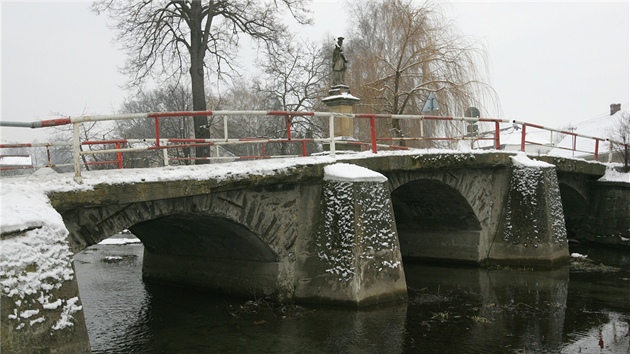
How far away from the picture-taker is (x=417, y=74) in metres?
19.0

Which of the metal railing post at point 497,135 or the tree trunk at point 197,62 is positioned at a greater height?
the tree trunk at point 197,62

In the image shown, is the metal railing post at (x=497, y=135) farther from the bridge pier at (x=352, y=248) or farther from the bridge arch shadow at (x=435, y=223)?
the bridge pier at (x=352, y=248)

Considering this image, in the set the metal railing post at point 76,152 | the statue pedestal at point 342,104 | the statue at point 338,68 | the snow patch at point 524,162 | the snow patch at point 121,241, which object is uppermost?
the statue at point 338,68

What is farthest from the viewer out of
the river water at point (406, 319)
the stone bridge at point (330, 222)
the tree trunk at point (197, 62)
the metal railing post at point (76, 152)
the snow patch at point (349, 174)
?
the tree trunk at point (197, 62)

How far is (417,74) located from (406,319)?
36.3ft

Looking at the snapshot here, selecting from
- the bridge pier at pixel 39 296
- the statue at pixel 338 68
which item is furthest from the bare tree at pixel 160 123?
the bridge pier at pixel 39 296

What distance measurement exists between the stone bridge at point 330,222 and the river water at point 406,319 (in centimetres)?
53

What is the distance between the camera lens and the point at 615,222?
18.6 meters

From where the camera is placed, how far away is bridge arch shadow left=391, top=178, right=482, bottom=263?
14703 millimetres

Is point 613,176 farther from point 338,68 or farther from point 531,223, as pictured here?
point 338,68

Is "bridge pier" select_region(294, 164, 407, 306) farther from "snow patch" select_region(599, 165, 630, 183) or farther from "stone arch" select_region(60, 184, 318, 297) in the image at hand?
"snow patch" select_region(599, 165, 630, 183)

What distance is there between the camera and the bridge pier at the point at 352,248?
10.1 metres

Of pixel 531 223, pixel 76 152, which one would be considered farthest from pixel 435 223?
pixel 76 152

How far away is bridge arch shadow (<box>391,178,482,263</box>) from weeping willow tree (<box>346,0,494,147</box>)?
121 inches
